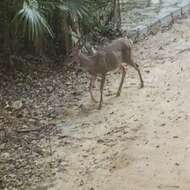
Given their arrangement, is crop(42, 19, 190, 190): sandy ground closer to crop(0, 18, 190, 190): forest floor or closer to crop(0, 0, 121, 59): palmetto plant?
crop(0, 18, 190, 190): forest floor

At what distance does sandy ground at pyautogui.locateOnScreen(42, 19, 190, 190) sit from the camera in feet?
16.7

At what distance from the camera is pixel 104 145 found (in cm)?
579

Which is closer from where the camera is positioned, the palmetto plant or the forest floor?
the forest floor

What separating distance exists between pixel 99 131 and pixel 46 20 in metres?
2.39

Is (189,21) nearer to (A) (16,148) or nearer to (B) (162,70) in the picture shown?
(B) (162,70)

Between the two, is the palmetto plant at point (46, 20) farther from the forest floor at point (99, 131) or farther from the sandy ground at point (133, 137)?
the sandy ground at point (133, 137)

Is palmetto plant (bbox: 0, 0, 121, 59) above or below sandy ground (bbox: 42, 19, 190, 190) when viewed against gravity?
above

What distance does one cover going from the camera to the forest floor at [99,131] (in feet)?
17.0

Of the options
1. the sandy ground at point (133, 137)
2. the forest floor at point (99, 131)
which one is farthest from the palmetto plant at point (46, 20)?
the sandy ground at point (133, 137)

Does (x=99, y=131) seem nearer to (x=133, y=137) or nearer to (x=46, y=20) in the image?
(x=133, y=137)

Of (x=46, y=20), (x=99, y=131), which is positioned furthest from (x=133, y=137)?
(x=46, y=20)

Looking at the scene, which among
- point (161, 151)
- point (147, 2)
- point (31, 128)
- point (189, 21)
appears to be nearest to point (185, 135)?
point (161, 151)

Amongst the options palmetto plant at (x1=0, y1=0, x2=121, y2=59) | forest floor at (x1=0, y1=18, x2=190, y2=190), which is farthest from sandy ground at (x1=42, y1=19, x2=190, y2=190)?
palmetto plant at (x1=0, y1=0, x2=121, y2=59)

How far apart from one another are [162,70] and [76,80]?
1168 millimetres
